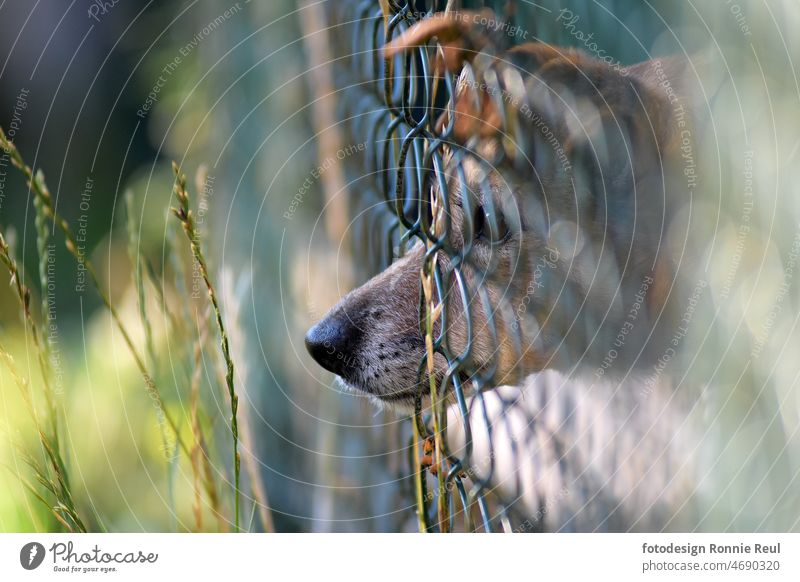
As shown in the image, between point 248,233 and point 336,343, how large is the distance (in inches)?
21.3

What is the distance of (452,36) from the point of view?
1155mm

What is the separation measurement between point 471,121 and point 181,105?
40.2 inches

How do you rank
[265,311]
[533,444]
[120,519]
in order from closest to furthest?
[120,519], [533,444], [265,311]

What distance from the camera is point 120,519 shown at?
1.56 metres

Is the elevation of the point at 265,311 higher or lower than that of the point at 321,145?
lower

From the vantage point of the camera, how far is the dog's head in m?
1.35

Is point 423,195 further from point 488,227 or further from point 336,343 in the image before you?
point 336,343

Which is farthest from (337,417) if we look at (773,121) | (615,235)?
(773,121)

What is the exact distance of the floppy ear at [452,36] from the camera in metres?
1.07
